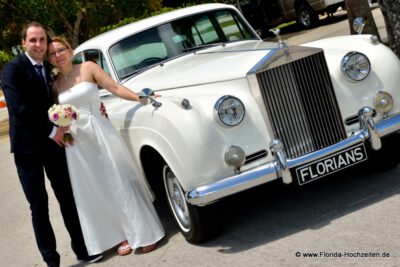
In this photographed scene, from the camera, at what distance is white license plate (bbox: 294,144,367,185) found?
4.30 m

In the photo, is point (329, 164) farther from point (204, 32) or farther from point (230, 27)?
point (230, 27)

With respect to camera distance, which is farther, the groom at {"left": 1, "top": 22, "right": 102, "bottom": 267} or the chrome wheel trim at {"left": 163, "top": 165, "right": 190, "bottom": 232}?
the chrome wheel trim at {"left": 163, "top": 165, "right": 190, "bottom": 232}

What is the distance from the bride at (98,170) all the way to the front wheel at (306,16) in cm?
1487

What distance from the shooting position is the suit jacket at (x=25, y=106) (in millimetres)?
4551

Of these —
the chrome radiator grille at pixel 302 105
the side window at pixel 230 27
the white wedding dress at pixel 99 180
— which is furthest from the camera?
the side window at pixel 230 27

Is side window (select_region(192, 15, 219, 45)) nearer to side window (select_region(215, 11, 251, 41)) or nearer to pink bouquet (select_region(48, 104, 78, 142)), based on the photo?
side window (select_region(215, 11, 251, 41))

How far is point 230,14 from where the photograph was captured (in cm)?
642

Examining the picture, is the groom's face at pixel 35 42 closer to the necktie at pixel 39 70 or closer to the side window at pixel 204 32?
the necktie at pixel 39 70

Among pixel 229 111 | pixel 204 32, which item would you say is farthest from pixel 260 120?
pixel 204 32

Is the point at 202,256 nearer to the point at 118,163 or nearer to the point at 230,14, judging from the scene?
the point at 118,163

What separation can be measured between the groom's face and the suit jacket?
0.24ft

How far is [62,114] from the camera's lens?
4.54 metres

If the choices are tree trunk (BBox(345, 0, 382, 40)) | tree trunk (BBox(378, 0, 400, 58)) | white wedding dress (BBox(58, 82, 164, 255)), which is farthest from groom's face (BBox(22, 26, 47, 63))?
tree trunk (BBox(345, 0, 382, 40))

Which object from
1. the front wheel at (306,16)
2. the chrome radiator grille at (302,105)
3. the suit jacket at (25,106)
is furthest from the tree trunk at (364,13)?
the front wheel at (306,16)
